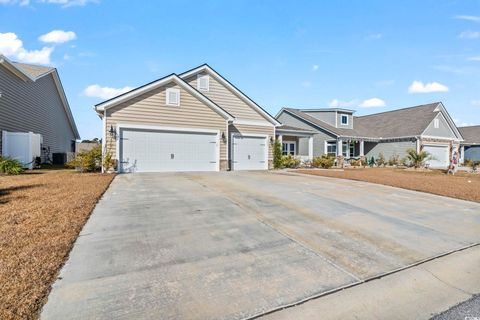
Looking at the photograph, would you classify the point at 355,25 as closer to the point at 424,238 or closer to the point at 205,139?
the point at 205,139

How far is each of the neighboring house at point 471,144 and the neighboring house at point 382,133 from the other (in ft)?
19.1

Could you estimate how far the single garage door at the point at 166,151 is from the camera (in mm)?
13047

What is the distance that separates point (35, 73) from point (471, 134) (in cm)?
4801

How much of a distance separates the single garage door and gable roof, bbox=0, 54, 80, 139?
732 centimetres

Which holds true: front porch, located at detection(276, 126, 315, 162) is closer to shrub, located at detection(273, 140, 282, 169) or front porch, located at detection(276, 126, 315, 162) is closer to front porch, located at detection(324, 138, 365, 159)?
shrub, located at detection(273, 140, 282, 169)

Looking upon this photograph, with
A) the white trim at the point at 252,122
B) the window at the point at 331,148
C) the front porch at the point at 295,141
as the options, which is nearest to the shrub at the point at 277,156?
the front porch at the point at 295,141

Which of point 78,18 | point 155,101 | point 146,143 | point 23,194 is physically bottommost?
point 23,194

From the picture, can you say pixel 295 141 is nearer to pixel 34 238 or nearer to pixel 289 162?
pixel 289 162

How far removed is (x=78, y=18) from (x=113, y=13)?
2.20 m

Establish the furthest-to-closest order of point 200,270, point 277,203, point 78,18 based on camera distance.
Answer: point 78,18
point 277,203
point 200,270

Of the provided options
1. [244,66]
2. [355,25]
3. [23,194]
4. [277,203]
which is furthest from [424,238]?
[244,66]

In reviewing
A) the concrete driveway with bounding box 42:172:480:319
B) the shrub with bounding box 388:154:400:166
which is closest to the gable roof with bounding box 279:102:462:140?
the shrub with bounding box 388:154:400:166

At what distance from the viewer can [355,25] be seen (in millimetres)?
12281

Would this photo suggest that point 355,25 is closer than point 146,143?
Yes
